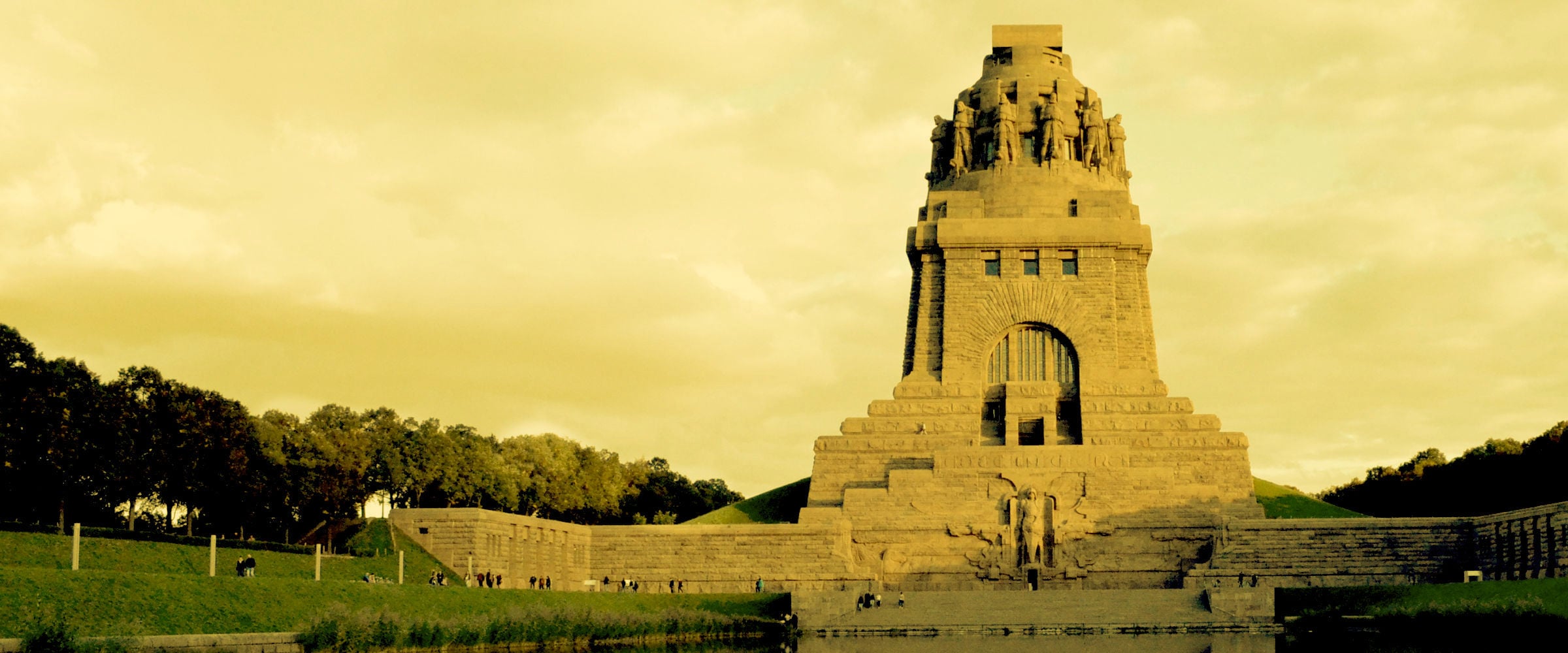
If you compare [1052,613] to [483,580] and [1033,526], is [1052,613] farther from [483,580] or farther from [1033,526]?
[483,580]

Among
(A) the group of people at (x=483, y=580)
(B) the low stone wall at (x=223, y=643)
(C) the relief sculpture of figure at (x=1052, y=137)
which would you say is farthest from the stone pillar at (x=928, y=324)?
(B) the low stone wall at (x=223, y=643)

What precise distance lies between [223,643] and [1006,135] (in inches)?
1737

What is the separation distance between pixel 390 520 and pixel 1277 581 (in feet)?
89.0

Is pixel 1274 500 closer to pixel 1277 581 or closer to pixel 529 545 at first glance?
pixel 1277 581

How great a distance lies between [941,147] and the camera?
68.1 meters

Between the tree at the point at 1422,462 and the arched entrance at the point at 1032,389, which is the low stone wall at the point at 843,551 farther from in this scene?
the tree at the point at 1422,462

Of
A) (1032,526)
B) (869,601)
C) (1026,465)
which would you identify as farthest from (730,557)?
(1026,465)

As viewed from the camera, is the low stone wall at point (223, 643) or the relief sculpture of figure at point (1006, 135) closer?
the low stone wall at point (223, 643)

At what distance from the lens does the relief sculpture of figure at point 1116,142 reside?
66500mm

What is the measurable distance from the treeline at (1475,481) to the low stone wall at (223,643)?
48278mm

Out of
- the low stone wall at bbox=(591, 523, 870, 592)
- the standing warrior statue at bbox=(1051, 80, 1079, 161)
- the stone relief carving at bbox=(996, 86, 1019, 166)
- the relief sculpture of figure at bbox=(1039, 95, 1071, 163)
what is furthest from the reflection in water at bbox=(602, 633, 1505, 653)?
the standing warrior statue at bbox=(1051, 80, 1079, 161)

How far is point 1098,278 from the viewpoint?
61875 mm

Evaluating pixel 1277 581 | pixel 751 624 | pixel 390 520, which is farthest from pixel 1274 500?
pixel 390 520

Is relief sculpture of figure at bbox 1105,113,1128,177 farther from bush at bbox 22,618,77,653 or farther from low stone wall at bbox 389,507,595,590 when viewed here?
bush at bbox 22,618,77,653
